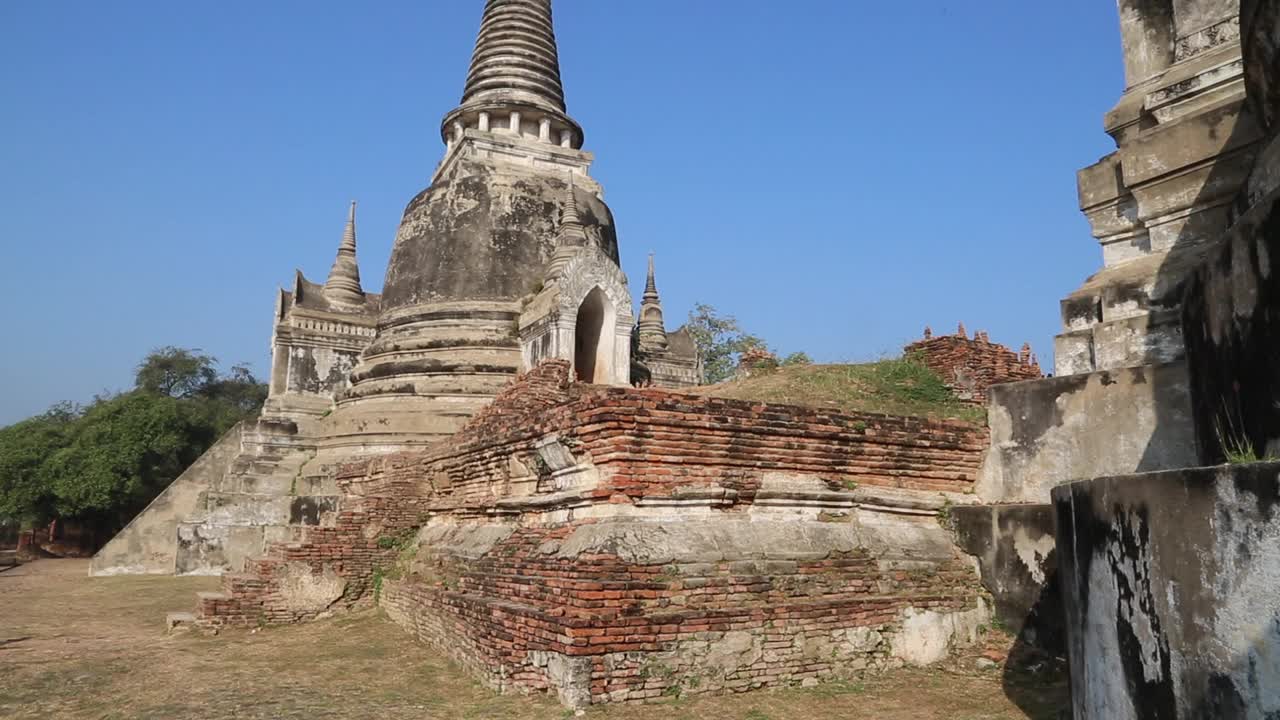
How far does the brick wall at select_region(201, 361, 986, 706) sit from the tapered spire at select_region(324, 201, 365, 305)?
1462cm

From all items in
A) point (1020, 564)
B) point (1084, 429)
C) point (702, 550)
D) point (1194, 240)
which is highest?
point (1194, 240)

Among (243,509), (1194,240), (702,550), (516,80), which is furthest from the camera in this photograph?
(516,80)

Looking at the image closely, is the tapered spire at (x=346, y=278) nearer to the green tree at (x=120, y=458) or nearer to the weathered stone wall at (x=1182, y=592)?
the green tree at (x=120, y=458)

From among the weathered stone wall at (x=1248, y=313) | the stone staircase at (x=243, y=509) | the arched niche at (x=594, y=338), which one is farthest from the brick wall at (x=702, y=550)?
the stone staircase at (x=243, y=509)

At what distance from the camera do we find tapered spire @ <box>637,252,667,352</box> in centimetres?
2373

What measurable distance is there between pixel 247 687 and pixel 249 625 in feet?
10.9

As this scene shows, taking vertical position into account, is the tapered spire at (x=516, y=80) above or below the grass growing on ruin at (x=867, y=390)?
above

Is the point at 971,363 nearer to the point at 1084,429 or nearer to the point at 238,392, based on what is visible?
the point at 1084,429

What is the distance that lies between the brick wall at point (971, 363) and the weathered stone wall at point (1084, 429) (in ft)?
8.44

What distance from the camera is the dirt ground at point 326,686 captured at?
20.1 ft

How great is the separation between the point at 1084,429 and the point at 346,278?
1906 cm

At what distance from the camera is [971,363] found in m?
10.6

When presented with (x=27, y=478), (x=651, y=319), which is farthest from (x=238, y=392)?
(x=651, y=319)

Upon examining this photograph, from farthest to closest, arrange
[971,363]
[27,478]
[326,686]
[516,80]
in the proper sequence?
[27,478] → [516,80] → [971,363] → [326,686]
